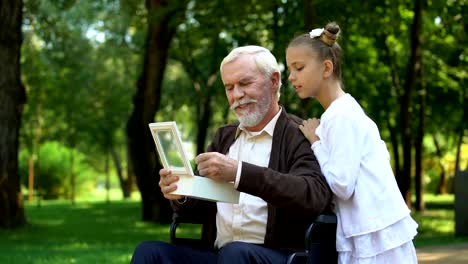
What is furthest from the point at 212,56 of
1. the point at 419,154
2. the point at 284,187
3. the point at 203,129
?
the point at 284,187

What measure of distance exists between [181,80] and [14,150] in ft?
62.1

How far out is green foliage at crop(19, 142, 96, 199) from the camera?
125 ft

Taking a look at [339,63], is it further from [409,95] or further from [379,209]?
[409,95]

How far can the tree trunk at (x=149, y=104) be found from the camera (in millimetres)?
16953

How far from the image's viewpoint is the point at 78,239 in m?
13.6

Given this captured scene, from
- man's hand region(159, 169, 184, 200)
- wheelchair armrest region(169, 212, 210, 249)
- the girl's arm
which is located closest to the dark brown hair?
the girl's arm

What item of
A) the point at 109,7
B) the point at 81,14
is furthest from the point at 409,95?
the point at 81,14

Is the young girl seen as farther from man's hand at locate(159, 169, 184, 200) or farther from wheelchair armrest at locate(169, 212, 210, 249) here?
wheelchair armrest at locate(169, 212, 210, 249)

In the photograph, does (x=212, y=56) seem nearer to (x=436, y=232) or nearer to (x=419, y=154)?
(x=419, y=154)

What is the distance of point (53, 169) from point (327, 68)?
36.1 metres

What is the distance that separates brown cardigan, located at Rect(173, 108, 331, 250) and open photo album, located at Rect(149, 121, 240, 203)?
0.12 m

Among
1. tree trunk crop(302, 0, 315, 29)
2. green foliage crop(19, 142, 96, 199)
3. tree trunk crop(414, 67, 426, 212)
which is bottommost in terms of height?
green foliage crop(19, 142, 96, 199)

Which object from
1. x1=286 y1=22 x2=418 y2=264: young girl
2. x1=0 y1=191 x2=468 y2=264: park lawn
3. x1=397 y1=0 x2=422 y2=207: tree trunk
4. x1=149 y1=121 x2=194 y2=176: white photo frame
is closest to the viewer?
x1=149 y1=121 x2=194 y2=176: white photo frame

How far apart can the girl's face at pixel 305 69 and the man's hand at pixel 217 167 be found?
0.50 metres
